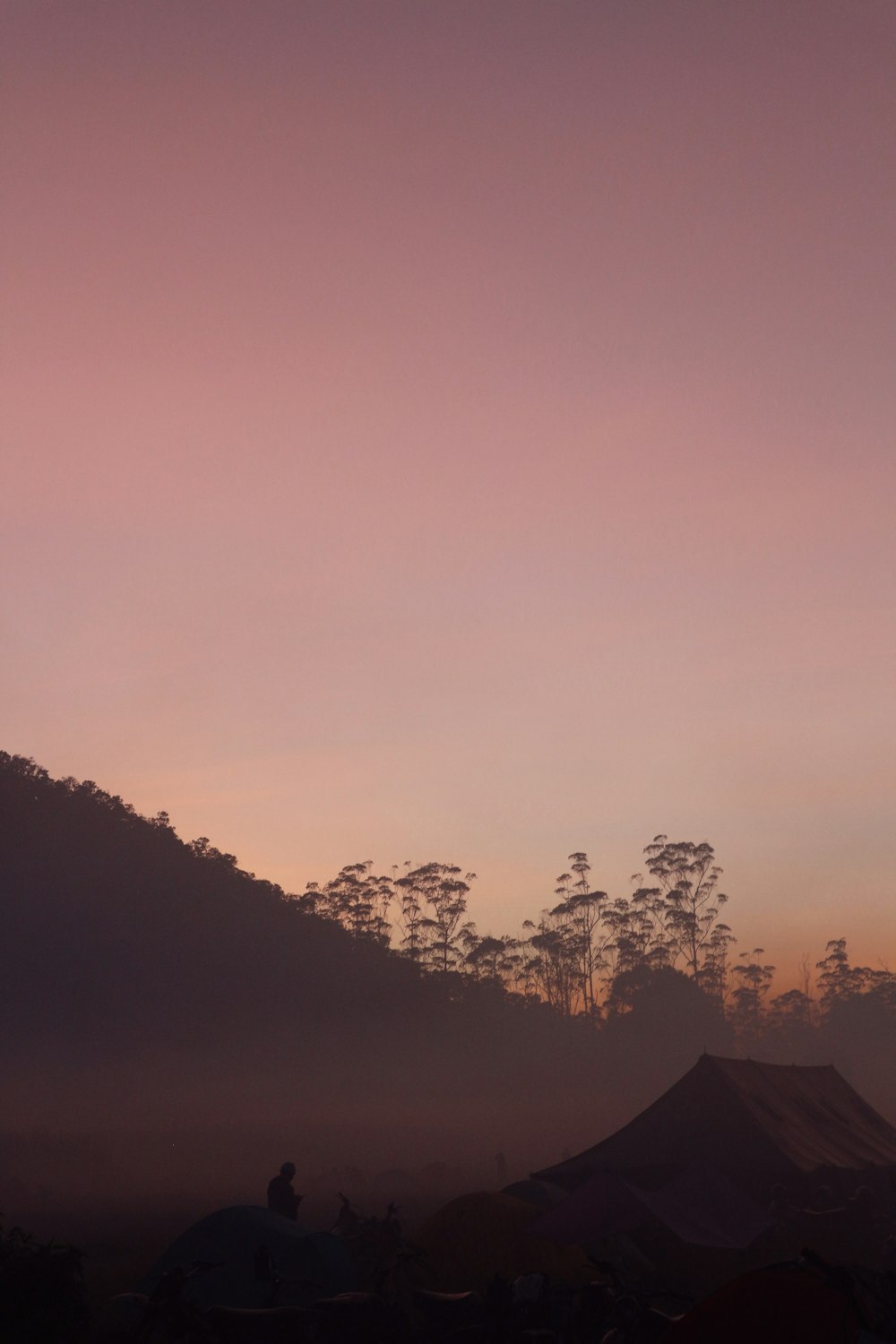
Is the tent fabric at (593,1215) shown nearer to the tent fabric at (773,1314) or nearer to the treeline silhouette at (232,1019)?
the tent fabric at (773,1314)

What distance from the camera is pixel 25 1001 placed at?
2657 inches

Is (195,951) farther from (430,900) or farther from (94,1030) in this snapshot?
(430,900)

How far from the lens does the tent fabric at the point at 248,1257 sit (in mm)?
13102

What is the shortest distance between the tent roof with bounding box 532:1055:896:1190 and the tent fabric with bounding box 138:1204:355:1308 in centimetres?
909

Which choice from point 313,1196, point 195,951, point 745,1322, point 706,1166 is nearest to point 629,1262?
point 706,1166

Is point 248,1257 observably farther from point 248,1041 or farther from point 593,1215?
point 248,1041

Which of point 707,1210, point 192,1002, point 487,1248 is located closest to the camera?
point 487,1248

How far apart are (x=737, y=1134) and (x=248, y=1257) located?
41.0ft

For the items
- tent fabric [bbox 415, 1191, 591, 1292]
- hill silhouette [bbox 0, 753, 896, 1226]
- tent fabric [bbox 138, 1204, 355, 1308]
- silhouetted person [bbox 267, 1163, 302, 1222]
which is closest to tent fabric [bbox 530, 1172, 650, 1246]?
tent fabric [bbox 415, 1191, 591, 1292]

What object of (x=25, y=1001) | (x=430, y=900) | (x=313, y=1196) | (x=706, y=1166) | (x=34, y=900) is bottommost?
(x=313, y=1196)

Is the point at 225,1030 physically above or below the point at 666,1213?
above

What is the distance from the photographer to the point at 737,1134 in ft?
73.2

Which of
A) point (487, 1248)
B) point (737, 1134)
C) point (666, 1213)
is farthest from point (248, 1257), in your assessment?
point (737, 1134)

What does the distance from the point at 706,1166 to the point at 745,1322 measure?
10.9 metres
